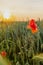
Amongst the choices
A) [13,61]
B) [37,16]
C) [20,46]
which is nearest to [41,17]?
[37,16]

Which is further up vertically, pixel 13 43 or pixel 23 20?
pixel 23 20

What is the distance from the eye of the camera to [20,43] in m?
1.29

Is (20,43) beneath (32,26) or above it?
beneath

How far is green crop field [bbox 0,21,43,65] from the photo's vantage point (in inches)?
50.3

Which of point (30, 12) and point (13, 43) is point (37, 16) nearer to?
point (30, 12)

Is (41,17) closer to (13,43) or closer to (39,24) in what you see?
(39,24)

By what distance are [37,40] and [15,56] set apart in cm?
20

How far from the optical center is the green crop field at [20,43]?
50.3 inches

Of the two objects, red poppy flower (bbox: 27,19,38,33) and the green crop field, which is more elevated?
red poppy flower (bbox: 27,19,38,33)

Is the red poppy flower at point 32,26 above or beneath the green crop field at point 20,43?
above

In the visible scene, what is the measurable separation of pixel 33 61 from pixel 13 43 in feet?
0.64

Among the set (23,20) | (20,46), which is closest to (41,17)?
(23,20)

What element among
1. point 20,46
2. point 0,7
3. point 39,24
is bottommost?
point 20,46

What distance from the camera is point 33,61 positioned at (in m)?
1.28
